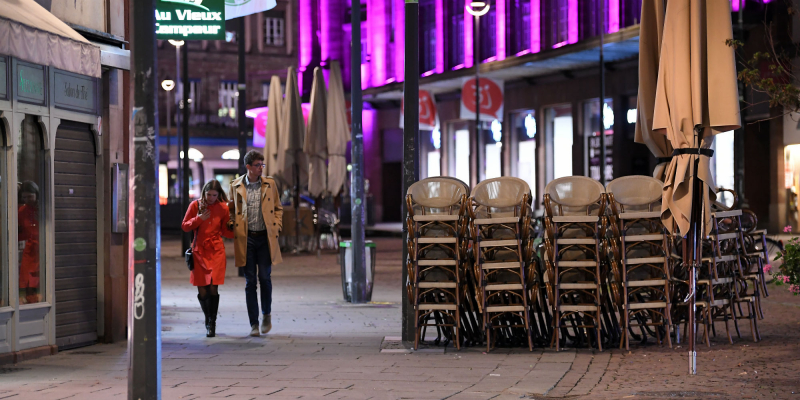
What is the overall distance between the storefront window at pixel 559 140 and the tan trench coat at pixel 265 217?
2682 centimetres

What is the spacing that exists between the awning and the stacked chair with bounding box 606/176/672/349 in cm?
502

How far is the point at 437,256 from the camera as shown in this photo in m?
9.91

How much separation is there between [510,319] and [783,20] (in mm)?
21230

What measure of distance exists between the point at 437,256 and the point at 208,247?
273 centimetres

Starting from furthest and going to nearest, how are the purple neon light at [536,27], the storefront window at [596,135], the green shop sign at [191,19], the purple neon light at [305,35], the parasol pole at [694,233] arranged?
the purple neon light at [305,35] → the purple neon light at [536,27] → the storefront window at [596,135] → the green shop sign at [191,19] → the parasol pole at [694,233]

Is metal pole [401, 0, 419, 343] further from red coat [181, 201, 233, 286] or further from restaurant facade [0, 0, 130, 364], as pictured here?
restaurant facade [0, 0, 130, 364]

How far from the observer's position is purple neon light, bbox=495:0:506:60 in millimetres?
38969

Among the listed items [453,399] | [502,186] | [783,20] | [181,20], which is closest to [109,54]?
[181,20]

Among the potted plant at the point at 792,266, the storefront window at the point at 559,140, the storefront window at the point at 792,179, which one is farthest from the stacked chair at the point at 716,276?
the storefront window at the point at 559,140

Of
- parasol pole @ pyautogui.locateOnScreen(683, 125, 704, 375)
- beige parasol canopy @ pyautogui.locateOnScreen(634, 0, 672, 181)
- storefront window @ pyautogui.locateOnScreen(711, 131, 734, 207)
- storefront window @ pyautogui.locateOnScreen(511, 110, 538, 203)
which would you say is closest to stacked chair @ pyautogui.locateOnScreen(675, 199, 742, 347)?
beige parasol canopy @ pyautogui.locateOnScreen(634, 0, 672, 181)

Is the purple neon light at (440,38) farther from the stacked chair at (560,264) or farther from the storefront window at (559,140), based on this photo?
the stacked chair at (560,264)

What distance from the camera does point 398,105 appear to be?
48125mm

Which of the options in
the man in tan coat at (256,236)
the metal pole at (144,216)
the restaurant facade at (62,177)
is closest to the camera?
the metal pole at (144,216)

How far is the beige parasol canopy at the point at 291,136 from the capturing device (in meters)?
25.5
